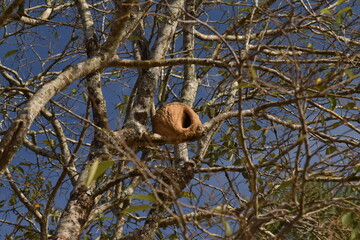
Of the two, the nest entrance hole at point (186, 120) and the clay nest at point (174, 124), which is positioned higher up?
the nest entrance hole at point (186, 120)

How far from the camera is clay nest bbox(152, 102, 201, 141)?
139 inches

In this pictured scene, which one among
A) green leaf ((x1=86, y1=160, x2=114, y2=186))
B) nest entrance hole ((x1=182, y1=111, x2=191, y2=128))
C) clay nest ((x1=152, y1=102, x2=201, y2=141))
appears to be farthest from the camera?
nest entrance hole ((x1=182, y1=111, x2=191, y2=128))

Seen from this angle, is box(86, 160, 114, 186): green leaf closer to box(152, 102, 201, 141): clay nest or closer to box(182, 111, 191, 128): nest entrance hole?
box(152, 102, 201, 141): clay nest

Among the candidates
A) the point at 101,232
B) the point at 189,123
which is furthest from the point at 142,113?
the point at 101,232

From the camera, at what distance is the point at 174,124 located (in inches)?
138

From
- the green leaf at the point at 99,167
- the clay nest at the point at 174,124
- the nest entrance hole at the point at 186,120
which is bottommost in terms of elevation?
the green leaf at the point at 99,167

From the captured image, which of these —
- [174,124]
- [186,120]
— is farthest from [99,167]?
[186,120]

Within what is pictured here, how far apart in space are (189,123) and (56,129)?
136cm

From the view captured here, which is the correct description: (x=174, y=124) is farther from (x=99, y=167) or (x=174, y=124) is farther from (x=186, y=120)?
(x=99, y=167)

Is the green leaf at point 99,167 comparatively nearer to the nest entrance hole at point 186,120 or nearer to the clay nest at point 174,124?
the clay nest at point 174,124

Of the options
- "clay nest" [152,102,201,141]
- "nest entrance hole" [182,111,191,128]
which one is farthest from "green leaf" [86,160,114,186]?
"nest entrance hole" [182,111,191,128]

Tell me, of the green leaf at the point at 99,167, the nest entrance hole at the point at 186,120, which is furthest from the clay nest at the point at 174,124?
the green leaf at the point at 99,167

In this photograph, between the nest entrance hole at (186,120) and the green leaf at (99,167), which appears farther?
the nest entrance hole at (186,120)

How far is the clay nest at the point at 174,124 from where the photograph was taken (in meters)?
3.53
